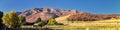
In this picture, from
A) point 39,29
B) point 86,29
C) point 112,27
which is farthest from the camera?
point 39,29

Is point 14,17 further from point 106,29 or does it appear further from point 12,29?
point 106,29

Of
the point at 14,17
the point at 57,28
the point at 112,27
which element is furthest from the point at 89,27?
the point at 14,17

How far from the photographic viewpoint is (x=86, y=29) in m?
51.8

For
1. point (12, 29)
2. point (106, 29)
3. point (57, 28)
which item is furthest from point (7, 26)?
point (106, 29)

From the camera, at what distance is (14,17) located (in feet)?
161

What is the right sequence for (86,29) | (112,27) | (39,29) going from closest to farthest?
(112,27) < (86,29) < (39,29)

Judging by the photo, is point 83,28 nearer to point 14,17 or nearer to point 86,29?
point 86,29

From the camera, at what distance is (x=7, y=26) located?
1980 inches

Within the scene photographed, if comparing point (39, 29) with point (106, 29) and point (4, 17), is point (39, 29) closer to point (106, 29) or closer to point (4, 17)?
point (4, 17)

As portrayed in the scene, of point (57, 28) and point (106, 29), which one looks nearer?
point (106, 29)

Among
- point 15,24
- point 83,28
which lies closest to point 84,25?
point 83,28

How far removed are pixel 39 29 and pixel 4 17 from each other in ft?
27.4

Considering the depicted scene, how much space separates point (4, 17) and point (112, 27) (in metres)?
15.6

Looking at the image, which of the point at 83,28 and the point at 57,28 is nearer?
the point at 83,28
